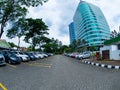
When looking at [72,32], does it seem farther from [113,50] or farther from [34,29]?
[113,50]

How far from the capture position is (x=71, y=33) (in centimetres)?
18675

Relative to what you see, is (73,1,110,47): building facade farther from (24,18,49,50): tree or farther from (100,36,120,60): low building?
(100,36,120,60): low building

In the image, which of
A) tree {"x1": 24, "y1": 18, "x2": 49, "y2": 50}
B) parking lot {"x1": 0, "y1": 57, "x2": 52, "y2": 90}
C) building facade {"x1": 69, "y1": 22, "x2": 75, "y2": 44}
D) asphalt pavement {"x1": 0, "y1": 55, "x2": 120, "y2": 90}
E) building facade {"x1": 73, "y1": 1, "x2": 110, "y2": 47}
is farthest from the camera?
building facade {"x1": 69, "y1": 22, "x2": 75, "y2": 44}

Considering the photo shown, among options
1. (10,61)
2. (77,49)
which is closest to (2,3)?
(10,61)

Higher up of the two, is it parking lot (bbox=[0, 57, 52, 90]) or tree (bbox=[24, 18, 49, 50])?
tree (bbox=[24, 18, 49, 50])

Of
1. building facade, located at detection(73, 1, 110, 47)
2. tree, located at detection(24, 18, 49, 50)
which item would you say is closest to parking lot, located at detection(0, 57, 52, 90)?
tree, located at detection(24, 18, 49, 50)

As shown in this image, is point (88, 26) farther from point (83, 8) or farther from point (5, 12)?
point (5, 12)

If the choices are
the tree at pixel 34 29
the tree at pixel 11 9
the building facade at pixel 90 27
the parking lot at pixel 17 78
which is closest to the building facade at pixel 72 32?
the building facade at pixel 90 27

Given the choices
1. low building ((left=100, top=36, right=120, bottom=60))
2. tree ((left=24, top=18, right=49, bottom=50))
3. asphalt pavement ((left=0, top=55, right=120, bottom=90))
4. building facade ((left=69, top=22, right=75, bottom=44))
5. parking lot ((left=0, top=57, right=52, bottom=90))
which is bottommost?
parking lot ((left=0, top=57, right=52, bottom=90))

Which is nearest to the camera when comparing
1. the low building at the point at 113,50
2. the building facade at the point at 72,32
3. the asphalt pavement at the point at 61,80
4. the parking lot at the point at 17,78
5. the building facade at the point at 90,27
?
the asphalt pavement at the point at 61,80

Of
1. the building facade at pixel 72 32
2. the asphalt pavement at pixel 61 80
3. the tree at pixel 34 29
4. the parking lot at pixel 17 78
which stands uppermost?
the building facade at pixel 72 32

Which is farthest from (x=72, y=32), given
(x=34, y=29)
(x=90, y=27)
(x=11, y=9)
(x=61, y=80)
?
(x=61, y=80)

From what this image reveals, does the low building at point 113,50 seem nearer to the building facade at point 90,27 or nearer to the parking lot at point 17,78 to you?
the parking lot at point 17,78

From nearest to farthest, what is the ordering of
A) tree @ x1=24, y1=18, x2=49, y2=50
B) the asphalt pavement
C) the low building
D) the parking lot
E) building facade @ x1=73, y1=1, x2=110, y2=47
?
the asphalt pavement
the parking lot
the low building
tree @ x1=24, y1=18, x2=49, y2=50
building facade @ x1=73, y1=1, x2=110, y2=47
